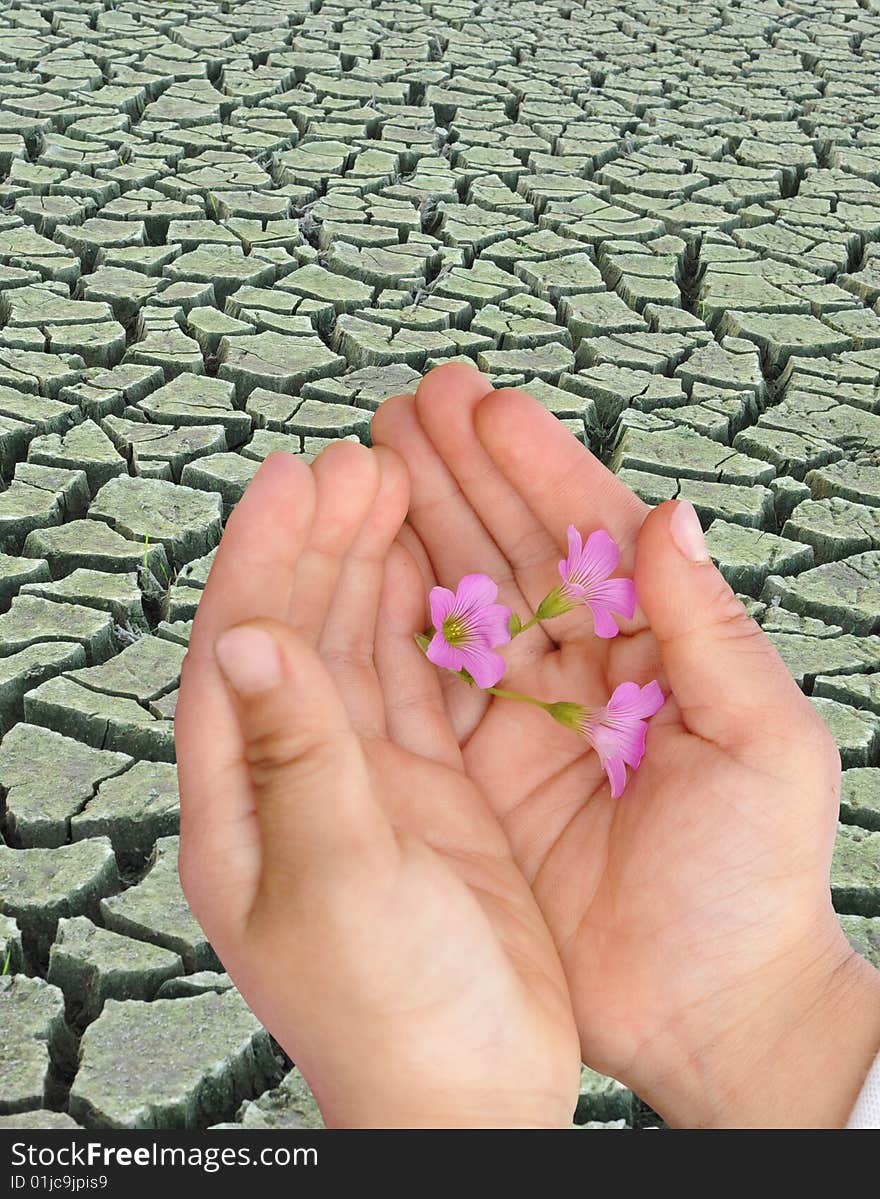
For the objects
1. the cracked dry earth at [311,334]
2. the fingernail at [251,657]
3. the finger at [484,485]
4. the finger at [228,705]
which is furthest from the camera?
the cracked dry earth at [311,334]

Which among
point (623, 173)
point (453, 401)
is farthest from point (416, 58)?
point (453, 401)

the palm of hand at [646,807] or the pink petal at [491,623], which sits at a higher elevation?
the pink petal at [491,623]

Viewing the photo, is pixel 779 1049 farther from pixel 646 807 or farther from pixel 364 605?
pixel 364 605

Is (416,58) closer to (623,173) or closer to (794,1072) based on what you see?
(623,173)

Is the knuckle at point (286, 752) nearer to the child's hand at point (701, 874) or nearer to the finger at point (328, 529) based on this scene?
the finger at point (328, 529)

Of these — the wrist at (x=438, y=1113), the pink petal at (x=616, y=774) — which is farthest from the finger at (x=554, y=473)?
the wrist at (x=438, y=1113)

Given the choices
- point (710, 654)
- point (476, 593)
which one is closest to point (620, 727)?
point (710, 654)

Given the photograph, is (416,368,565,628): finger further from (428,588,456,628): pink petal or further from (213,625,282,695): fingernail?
(213,625,282,695): fingernail

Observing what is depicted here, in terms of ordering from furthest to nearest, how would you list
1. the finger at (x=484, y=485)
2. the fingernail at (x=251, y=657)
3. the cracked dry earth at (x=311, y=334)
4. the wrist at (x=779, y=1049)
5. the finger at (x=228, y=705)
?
the cracked dry earth at (x=311, y=334) < the finger at (x=484, y=485) < the wrist at (x=779, y=1049) < the finger at (x=228, y=705) < the fingernail at (x=251, y=657)
